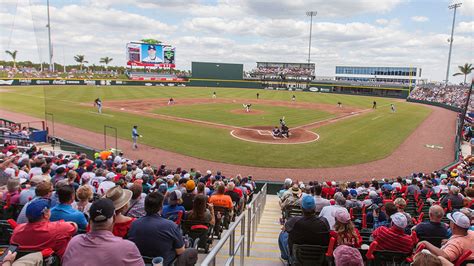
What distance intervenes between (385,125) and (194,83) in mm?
72398

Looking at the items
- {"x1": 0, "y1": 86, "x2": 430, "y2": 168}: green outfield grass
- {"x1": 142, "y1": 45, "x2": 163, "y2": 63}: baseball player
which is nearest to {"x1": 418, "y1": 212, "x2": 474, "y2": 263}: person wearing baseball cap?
{"x1": 0, "y1": 86, "x2": 430, "y2": 168}: green outfield grass

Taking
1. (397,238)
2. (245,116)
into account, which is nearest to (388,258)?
(397,238)

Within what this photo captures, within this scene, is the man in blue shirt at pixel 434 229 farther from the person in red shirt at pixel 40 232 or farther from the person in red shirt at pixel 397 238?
the person in red shirt at pixel 40 232

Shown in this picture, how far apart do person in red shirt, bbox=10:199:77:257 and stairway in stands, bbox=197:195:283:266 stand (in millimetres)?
2819

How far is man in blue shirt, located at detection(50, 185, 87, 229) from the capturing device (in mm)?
5211

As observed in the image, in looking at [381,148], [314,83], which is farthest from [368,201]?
[314,83]

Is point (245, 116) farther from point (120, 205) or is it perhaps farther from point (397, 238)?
point (120, 205)

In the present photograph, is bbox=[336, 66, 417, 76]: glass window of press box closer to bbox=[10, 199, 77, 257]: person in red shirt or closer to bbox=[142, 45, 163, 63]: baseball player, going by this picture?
bbox=[142, 45, 163, 63]: baseball player

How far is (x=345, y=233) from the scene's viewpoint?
5094 millimetres

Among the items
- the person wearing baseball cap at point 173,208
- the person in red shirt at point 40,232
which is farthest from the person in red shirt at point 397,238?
the person in red shirt at point 40,232

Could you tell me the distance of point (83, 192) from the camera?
6285 mm

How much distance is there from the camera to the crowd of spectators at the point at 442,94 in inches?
2473

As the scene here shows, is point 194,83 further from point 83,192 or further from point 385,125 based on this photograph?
point 83,192

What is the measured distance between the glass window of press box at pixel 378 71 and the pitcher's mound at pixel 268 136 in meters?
97.4
